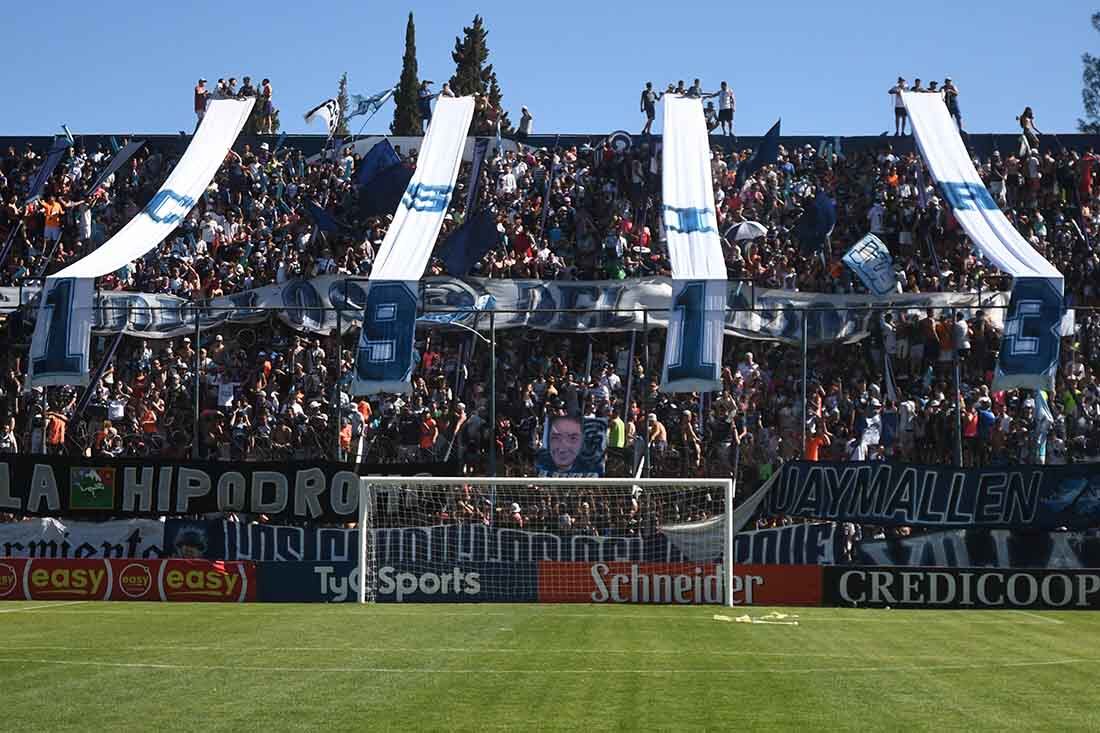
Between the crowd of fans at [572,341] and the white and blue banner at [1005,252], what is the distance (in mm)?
1214

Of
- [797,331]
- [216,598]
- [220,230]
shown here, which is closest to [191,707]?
[216,598]

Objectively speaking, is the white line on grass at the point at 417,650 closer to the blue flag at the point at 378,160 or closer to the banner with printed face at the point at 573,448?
the banner with printed face at the point at 573,448

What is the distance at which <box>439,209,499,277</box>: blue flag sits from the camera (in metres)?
30.8

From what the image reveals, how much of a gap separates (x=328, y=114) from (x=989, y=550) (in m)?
21.2

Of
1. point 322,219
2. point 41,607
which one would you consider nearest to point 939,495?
point 41,607

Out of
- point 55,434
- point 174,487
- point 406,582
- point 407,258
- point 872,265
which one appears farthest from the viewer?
point 872,265

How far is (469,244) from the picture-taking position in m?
31.1

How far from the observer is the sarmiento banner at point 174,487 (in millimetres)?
26234

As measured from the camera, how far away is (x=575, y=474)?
26125 millimetres

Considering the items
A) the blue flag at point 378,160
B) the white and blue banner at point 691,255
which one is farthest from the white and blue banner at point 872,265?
the blue flag at point 378,160

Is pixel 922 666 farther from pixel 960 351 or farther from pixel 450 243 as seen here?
pixel 450 243

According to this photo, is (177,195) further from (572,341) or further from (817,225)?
(817,225)

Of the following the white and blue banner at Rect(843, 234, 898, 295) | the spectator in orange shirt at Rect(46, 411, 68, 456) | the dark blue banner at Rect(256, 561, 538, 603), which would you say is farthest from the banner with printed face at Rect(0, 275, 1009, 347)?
the dark blue banner at Rect(256, 561, 538, 603)

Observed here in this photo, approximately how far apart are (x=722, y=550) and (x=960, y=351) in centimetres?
764
